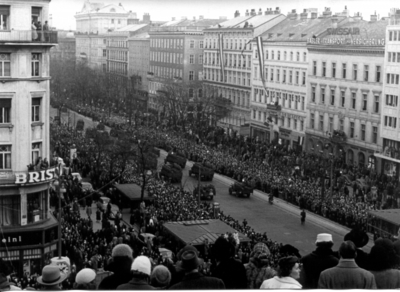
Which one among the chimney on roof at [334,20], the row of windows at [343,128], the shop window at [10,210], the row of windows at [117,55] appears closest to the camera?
the shop window at [10,210]

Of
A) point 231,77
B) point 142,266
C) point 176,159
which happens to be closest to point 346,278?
point 142,266

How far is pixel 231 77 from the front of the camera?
31.0m

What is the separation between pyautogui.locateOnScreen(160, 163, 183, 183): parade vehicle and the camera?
69.0 feet

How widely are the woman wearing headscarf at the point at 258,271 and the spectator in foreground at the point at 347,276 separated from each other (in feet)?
1.59

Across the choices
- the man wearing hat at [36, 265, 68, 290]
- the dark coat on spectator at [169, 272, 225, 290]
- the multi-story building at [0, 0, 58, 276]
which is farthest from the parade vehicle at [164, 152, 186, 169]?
the dark coat on spectator at [169, 272, 225, 290]

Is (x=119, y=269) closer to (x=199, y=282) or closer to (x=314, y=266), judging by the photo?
(x=199, y=282)

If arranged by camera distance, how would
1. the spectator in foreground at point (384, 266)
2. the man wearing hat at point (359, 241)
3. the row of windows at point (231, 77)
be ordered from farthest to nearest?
the row of windows at point (231, 77)
the man wearing hat at point (359, 241)
the spectator in foreground at point (384, 266)

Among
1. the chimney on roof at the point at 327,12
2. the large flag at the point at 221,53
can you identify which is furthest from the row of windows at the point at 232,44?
the chimney on roof at the point at 327,12

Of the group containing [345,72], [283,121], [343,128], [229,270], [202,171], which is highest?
[345,72]

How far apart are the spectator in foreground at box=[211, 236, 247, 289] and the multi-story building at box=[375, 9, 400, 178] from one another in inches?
747

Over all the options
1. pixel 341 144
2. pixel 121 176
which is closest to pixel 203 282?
pixel 121 176

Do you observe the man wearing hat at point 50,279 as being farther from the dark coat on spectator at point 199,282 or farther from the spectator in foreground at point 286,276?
the spectator in foreground at point 286,276

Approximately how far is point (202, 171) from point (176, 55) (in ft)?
24.5

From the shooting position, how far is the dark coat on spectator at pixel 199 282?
14.0ft
